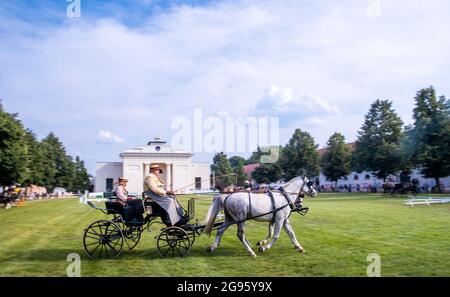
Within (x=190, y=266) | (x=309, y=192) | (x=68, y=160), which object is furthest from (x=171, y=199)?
(x=68, y=160)

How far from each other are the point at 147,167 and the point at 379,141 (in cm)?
4340

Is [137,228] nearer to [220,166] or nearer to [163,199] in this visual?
[163,199]

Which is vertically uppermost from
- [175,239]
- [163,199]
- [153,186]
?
[153,186]

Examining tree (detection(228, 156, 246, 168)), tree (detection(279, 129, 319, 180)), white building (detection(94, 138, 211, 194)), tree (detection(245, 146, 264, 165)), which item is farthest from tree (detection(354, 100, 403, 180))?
tree (detection(228, 156, 246, 168))

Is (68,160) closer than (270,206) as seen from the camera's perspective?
No

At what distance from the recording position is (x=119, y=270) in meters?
8.33

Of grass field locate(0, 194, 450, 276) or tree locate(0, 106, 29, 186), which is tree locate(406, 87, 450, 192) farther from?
tree locate(0, 106, 29, 186)

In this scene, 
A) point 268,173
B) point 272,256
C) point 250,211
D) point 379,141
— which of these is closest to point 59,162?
point 268,173

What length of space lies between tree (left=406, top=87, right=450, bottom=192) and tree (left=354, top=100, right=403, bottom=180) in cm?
511

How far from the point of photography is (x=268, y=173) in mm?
76938

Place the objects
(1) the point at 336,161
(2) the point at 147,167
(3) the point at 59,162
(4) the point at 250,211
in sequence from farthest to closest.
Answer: (2) the point at 147,167 → (3) the point at 59,162 → (1) the point at 336,161 → (4) the point at 250,211

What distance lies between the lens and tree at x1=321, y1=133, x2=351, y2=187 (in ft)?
221
